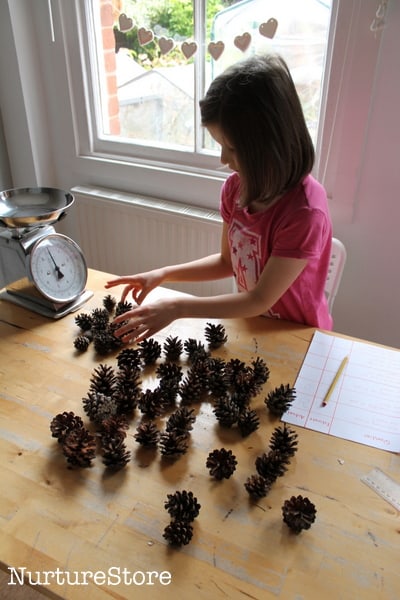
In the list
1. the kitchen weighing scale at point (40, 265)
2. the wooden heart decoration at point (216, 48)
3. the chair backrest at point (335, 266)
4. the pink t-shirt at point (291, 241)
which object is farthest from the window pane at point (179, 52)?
the kitchen weighing scale at point (40, 265)

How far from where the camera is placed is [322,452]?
76cm

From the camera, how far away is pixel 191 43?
Answer: 1.57m

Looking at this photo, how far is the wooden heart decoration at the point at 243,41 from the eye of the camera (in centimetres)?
148

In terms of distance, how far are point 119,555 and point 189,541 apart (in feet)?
0.29

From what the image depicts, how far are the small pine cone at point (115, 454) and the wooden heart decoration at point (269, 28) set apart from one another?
1263 millimetres

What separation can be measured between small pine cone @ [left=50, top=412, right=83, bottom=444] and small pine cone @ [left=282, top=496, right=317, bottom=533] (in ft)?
1.13

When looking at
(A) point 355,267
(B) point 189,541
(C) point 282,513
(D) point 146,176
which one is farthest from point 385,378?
(D) point 146,176

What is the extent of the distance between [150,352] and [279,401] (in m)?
0.27

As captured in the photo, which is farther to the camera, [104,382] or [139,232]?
[139,232]

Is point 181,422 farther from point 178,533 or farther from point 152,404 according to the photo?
point 178,533

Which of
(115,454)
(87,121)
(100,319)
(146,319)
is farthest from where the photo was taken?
A: (87,121)

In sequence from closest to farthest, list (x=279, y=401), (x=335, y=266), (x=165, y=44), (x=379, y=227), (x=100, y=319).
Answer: (x=279, y=401) < (x=100, y=319) < (x=335, y=266) < (x=379, y=227) < (x=165, y=44)

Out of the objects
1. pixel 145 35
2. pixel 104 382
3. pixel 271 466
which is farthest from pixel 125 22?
pixel 271 466

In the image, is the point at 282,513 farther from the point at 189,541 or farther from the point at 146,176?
the point at 146,176
